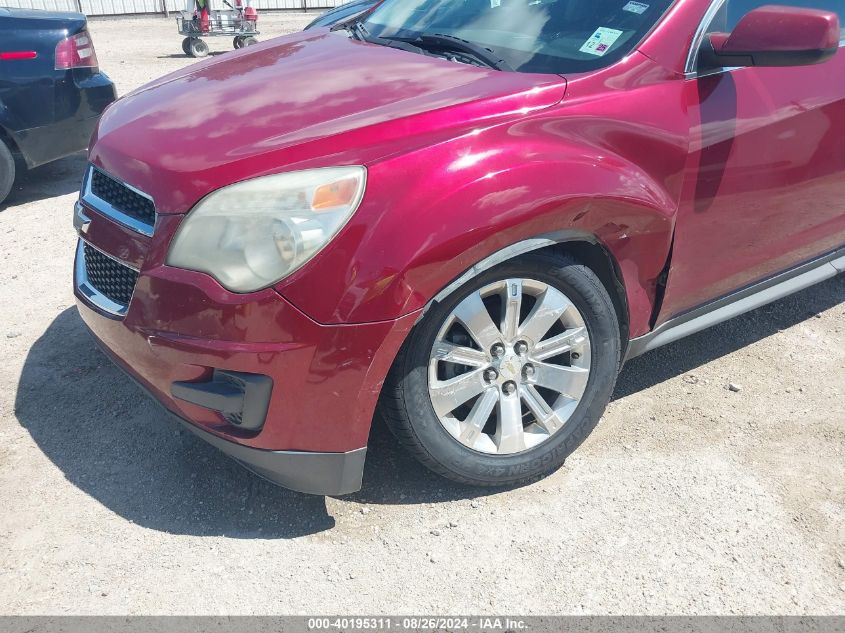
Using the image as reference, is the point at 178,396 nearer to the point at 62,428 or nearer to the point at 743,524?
the point at 62,428

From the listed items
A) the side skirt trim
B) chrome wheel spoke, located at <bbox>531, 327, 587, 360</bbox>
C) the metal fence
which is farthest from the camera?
the metal fence

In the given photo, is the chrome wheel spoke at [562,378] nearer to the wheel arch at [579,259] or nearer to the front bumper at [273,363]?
the wheel arch at [579,259]

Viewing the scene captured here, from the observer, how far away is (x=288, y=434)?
7.22 ft

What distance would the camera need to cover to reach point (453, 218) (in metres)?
2.10

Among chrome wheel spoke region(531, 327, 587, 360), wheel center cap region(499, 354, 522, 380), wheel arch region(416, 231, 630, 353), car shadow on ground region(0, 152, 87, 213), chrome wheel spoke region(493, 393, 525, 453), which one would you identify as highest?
wheel arch region(416, 231, 630, 353)

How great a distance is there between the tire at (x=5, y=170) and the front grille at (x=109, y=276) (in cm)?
294

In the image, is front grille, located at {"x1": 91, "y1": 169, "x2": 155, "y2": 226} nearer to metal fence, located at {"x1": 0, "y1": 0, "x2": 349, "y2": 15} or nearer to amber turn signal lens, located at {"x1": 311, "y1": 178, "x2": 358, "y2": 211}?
amber turn signal lens, located at {"x1": 311, "y1": 178, "x2": 358, "y2": 211}

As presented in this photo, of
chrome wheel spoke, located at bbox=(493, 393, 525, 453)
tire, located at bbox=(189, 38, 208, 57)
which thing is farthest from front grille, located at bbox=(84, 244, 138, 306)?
tire, located at bbox=(189, 38, 208, 57)

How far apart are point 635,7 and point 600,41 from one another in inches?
7.3

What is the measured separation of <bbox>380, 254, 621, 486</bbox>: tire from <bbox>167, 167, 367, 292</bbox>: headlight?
0.42m

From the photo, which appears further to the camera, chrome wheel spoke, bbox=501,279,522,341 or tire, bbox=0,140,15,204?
tire, bbox=0,140,15,204

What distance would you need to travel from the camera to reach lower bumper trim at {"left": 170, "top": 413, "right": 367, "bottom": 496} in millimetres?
2236

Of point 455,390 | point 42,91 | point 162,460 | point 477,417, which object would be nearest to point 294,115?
point 455,390

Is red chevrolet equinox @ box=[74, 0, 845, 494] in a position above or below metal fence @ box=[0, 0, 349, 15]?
above
